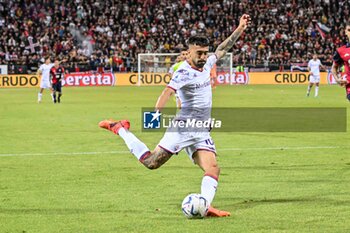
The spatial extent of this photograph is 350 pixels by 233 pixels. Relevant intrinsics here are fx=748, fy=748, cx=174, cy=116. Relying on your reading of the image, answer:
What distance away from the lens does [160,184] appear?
1184 cm

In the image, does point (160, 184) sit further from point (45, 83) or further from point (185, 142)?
point (45, 83)

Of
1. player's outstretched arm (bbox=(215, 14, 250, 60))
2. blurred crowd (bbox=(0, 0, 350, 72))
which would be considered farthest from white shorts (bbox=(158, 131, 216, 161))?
blurred crowd (bbox=(0, 0, 350, 72))

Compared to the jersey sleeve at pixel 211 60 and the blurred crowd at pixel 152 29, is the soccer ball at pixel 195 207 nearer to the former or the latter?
the jersey sleeve at pixel 211 60

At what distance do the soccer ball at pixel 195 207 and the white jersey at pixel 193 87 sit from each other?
1095 mm

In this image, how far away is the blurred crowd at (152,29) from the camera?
59.0 metres

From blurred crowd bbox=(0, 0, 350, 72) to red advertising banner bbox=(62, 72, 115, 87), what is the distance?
65 cm

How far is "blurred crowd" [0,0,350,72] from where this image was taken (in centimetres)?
5900

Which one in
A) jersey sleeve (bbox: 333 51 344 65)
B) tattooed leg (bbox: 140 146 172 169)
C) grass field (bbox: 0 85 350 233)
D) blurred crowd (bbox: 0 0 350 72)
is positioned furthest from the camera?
blurred crowd (bbox: 0 0 350 72)

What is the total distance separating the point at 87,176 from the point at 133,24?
51.6 metres

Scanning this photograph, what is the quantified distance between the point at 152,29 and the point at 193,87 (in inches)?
2130

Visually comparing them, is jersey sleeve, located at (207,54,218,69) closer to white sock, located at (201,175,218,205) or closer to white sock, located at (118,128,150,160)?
white sock, located at (118,128,150,160)

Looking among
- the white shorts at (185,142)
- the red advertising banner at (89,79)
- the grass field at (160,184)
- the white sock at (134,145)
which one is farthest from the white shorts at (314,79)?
→ the white shorts at (185,142)

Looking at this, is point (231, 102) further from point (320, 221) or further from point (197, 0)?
point (197, 0)

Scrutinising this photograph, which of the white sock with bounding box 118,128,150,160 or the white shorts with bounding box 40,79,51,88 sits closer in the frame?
the white sock with bounding box 118,128,150,160
